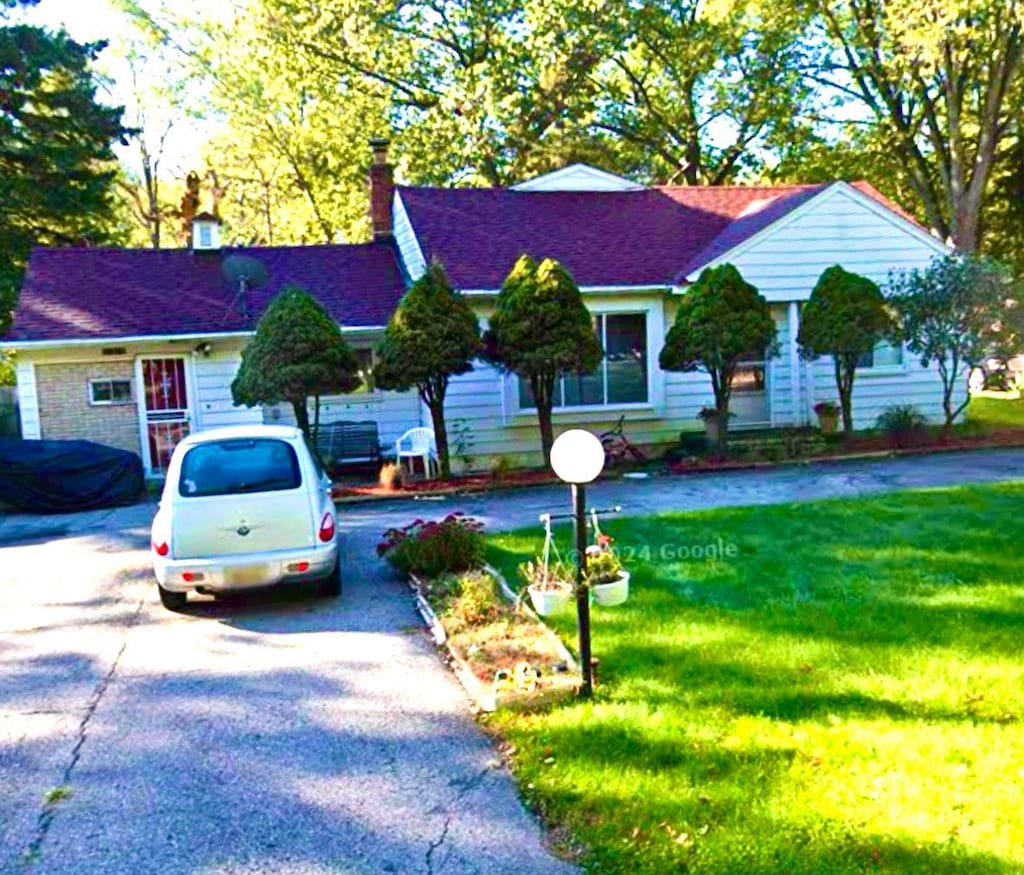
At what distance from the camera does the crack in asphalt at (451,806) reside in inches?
131

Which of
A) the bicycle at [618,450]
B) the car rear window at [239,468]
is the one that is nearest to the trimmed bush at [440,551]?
the car rear window at [239,468]

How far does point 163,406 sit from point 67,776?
40.9 ft

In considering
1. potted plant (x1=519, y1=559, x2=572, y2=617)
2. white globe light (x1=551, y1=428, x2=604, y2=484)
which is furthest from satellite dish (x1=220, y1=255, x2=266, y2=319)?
white globe light (x1=551, y1=428, x2=604, y2=484)

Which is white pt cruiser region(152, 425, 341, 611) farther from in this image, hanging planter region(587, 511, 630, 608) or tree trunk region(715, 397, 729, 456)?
tree trunk region(715, 397, 729, 456)

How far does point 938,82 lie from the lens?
24109 millimetres

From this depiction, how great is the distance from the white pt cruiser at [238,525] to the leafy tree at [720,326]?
26.3 ft

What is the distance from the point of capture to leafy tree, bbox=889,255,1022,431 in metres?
14.2

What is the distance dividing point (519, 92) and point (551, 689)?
73.9ft

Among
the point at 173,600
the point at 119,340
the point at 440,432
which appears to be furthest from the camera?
the point at 119,340

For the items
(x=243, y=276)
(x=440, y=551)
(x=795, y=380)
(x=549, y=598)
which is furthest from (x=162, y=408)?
(x=549, y=598)

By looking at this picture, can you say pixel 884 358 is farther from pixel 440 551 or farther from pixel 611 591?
pixel 611 591

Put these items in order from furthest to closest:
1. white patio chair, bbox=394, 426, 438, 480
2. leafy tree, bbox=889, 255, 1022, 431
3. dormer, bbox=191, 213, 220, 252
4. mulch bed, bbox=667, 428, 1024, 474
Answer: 1. dormer, bbox=191, 213, 220, 252
2. white patio chair, bbox=394, 426, 438, 480
3. leafy tree, bbox=889, 255, 1022, 431
4. mulch bed, bbox=667, 428, 1024, 474

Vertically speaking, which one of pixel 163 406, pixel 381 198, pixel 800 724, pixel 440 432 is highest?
pixel 381 198

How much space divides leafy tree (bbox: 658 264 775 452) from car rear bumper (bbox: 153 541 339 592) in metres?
8.39
